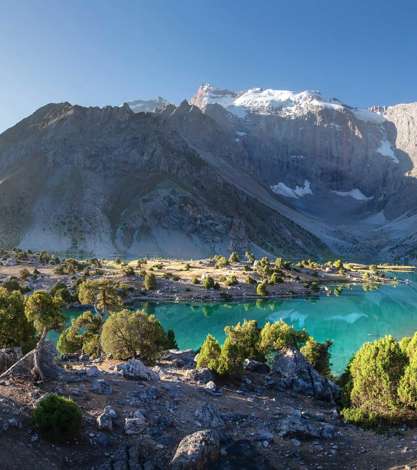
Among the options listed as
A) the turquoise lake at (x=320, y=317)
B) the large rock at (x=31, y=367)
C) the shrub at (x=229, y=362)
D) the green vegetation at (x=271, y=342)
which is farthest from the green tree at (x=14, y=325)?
the turquoise lake at (x=320, y=317)

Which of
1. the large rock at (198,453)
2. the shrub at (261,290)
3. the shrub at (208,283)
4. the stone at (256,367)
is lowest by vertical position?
the shrub at (261,290)

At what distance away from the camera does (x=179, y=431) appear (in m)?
20.8

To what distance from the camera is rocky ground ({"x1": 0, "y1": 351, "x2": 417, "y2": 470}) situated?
56.4 feet

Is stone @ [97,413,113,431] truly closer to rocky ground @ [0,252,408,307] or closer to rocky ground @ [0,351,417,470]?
rocky ground @ [0,351,417,470]

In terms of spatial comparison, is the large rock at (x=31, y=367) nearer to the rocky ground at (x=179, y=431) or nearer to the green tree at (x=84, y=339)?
the rocky ground at (x=179, y=431)

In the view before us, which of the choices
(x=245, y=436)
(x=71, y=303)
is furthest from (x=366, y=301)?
(x=245, y=436)

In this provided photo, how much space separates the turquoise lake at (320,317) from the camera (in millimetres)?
74688

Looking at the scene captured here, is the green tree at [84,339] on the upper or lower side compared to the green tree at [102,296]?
lower

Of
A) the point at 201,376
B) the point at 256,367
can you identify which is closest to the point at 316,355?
the point at 256,367

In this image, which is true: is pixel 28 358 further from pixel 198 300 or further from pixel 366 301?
pixel 366 301

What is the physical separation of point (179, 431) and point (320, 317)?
76.9 metres

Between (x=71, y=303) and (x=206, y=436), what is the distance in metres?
75.7

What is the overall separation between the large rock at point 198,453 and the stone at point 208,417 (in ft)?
14.7

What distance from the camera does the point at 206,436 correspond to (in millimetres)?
17719
